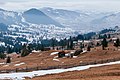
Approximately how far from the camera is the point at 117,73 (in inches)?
2596

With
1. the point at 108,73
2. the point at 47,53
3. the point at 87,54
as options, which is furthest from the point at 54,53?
the point at 108,73

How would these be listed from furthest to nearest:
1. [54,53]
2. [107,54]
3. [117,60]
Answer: [54,53]
[107,54]
[117,60]

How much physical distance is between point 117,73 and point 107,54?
8151 cm

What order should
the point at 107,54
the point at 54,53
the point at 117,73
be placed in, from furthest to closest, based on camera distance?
the point at 54,53, the point at 107,54, the point at 117,73

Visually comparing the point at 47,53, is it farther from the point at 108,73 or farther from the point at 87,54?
the point at 108,73

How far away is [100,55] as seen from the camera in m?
149

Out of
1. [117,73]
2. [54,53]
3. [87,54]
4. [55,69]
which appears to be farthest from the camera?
[54,53]

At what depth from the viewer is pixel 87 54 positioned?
520ft

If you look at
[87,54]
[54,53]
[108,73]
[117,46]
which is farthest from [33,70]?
[117,46]

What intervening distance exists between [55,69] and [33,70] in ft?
24.7

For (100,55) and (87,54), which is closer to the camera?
(100,55)

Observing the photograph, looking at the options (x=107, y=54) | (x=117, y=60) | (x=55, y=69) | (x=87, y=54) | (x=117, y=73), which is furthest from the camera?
(x=87, y=54)

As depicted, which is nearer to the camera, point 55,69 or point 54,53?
point 55,69

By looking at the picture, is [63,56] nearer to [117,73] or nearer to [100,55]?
[100,55]
